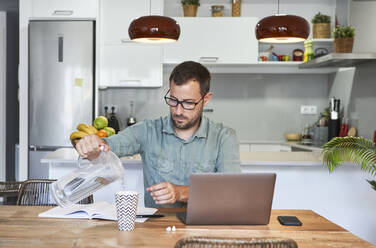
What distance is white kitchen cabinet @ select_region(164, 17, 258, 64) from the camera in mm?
4863

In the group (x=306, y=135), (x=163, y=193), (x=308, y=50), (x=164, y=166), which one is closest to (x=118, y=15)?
(x=308, y=50)

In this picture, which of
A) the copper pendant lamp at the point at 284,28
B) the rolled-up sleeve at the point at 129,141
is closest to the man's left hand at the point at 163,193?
the rolled-up sleeve at the point at 129,141

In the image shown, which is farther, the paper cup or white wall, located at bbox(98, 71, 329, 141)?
white wall, located at bbox(98, 71, 329, 141)

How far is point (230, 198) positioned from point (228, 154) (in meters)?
0.56

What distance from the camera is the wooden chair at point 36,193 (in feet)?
7.09

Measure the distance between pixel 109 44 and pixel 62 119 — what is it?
92 centimetres

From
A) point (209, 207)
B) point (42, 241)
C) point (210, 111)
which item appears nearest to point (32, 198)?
point (42, 241)

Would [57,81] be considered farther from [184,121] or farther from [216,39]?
[184,121]

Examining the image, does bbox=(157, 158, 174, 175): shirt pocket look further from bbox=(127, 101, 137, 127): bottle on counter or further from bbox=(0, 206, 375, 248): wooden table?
bbox=(127, 101, 137, 127): bottle on counter

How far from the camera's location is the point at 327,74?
17.4 feet

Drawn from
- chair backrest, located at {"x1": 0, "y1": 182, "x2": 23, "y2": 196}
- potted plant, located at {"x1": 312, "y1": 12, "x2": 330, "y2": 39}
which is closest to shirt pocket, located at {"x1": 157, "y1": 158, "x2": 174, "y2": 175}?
chair backrest, located at {"x1": 0, "y1": 182, "x2": 23, "y2": 196}

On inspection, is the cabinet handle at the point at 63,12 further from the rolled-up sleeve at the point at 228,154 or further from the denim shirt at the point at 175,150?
the rolled-up sleeve at the point at 228,154

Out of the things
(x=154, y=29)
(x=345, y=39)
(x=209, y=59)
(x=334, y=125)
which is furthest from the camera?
(x=209, y=59)

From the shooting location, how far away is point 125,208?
1542mm
